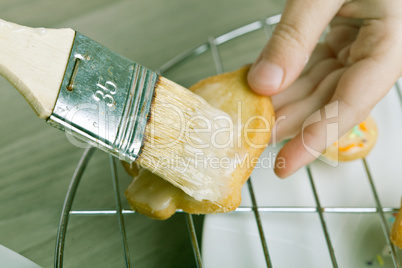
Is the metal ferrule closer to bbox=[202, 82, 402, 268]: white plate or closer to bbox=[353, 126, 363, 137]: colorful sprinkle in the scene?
bbox=[202, 82, 402, 268]: white plate

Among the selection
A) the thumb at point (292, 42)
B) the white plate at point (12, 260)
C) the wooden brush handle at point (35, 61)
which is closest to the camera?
the wooden brush handle at point (35, 61)

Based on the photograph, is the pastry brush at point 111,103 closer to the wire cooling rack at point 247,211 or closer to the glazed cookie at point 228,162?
the glazed cookie at point 228,162

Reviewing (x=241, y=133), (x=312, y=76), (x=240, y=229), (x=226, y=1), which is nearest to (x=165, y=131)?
(x=241, y=133)

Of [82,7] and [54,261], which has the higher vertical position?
[82,7]

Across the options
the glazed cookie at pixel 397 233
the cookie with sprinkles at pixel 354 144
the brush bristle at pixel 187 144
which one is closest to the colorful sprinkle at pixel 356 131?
the cookie with sprinkles at pixel 354 144

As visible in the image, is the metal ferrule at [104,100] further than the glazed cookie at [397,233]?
No

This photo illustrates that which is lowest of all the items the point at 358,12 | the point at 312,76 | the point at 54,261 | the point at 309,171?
the point at 54,261

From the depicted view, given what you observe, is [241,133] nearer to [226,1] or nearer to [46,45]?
[46,45]
